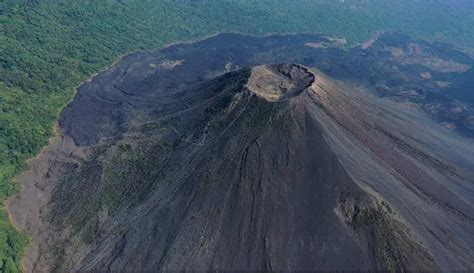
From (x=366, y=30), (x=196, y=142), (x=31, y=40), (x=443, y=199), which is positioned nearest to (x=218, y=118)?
(x=196, y=142)

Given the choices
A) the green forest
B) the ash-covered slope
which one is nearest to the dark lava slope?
the ash-covered slope

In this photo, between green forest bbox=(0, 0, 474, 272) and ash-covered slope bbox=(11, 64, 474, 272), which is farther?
green forest bbox=(0, 0, 474, 272)

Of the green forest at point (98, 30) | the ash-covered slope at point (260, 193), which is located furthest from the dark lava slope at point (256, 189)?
the green forest at point (98, 30)

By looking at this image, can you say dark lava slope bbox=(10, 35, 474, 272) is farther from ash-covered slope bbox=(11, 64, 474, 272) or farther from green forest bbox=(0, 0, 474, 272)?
green forest bbox=(0, 0, 474, 272)

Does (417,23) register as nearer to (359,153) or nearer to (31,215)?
(359,153)

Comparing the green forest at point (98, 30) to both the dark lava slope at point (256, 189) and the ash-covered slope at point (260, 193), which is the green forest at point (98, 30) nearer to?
the dark lava slope at point (256, 189)
